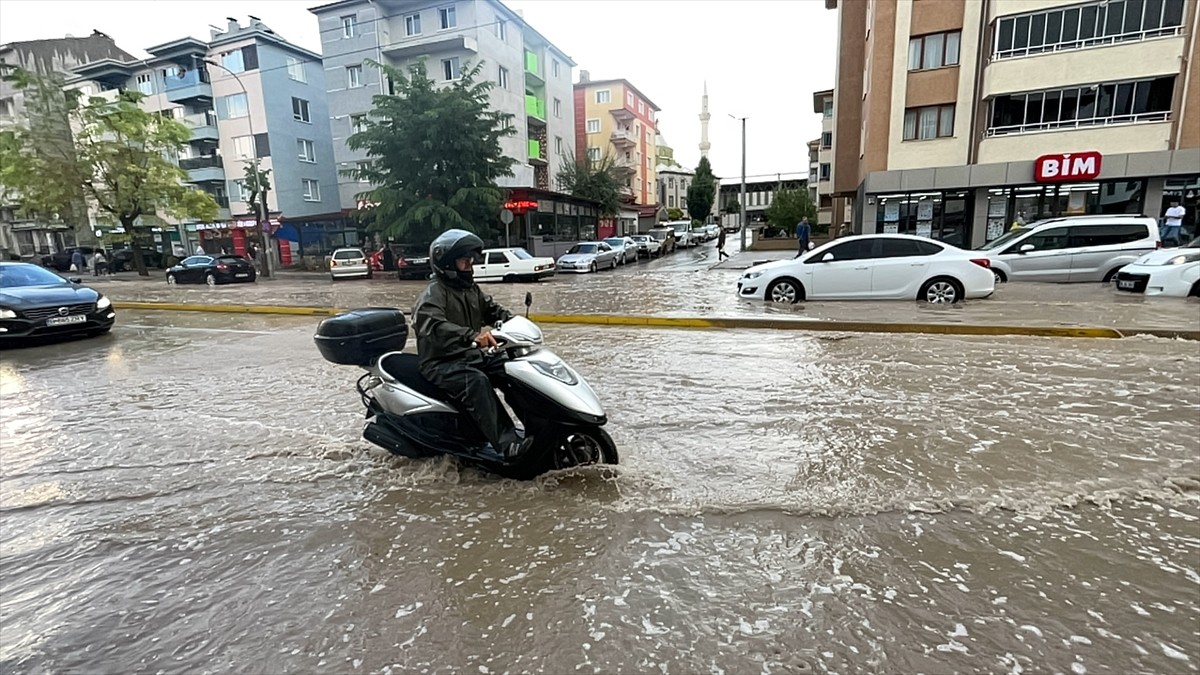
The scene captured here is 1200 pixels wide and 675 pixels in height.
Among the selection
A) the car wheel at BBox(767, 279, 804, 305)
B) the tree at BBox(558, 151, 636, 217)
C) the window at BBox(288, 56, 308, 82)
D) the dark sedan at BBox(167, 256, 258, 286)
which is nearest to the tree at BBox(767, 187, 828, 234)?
the tree at BBox(558, 151, 636, 217)

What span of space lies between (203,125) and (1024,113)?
46.1 metres

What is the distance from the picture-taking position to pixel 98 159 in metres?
29.5

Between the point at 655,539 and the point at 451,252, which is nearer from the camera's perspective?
the point at 655,539

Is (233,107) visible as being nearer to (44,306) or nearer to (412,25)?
(412,25)

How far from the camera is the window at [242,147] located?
122 feet

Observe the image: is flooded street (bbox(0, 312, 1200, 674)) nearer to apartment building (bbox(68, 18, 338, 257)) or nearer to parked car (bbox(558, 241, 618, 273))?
parked car (bbox(558, 241, 618, 273))

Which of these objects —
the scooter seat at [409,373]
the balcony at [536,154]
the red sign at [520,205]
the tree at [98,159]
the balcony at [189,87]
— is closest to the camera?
the scooter seat at [409,373]

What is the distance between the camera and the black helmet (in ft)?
11.3

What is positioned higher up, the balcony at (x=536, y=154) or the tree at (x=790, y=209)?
the balcony at (x=536, y=154)

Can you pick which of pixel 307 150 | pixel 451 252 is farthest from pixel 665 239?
pixel 451 252

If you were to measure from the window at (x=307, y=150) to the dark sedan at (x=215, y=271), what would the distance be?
13.7m

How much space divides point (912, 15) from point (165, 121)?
36689 mm

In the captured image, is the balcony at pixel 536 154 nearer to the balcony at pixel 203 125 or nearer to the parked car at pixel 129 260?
the balcony at pixel 203 125

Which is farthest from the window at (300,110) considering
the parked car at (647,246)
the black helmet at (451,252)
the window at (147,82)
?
the black helmet at (451,252)
